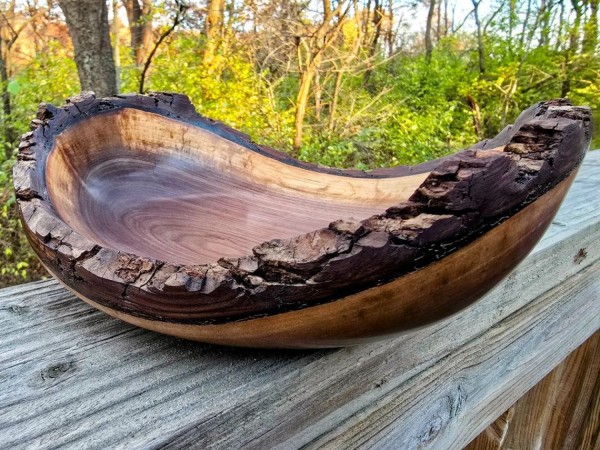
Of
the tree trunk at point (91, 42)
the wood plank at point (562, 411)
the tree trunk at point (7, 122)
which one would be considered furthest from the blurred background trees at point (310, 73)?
the wood plank at point (562, 411)

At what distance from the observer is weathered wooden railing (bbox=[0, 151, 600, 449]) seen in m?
0.36

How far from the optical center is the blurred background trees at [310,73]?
3.08 meters

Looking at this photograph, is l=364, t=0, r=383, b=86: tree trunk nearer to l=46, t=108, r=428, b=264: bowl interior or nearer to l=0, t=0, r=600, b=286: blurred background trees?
l=0, t=0, r=600, b=286: blurred background trees

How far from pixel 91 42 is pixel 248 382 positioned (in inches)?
69.1

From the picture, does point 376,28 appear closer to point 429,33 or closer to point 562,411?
point 429,33

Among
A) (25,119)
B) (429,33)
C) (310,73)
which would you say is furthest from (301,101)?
(429,33)

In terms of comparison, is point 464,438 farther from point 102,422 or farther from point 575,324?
point 102,422

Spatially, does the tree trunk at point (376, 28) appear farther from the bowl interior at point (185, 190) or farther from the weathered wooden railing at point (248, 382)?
the weathered wooden railing at point (248, 382)

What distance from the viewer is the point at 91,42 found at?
181cm

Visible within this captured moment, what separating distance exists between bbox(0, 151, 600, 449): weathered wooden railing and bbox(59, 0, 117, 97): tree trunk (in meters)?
1.46

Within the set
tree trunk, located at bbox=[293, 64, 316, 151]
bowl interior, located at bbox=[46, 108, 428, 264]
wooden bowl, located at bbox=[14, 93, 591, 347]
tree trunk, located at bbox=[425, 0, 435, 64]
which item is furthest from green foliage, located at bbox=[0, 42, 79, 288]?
tree trunk, located at bbox=[425, 0, 435, 64]

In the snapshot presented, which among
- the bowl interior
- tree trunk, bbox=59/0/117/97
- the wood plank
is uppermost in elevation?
tree trunk, bbox=59/0/117/97

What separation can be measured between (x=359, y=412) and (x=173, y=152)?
0.54 m

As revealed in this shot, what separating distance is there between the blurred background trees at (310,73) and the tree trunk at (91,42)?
544 millimetres
